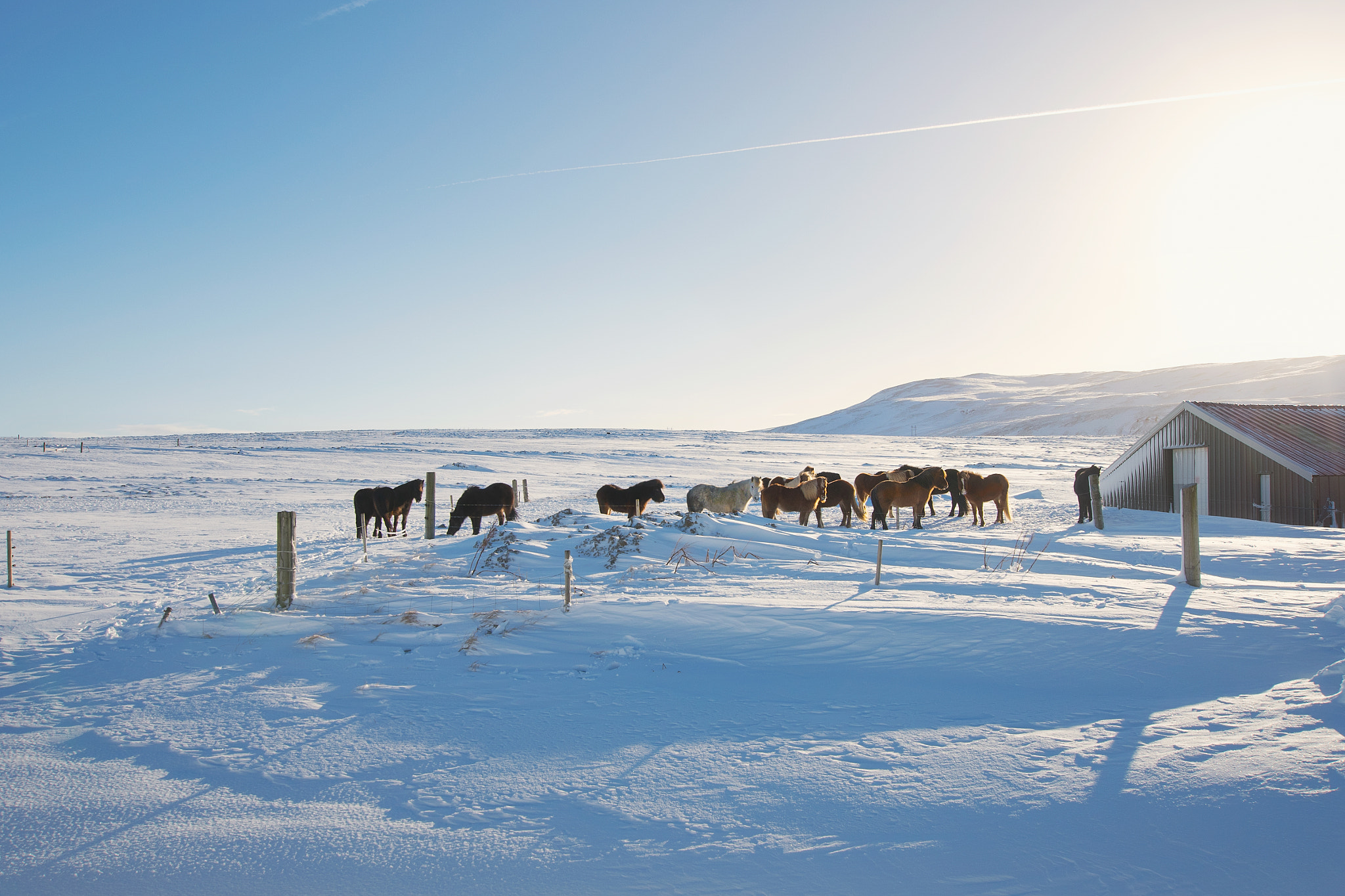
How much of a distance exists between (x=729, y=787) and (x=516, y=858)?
122 cm

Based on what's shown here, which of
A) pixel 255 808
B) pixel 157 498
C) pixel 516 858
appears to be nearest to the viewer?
pixel 516 858

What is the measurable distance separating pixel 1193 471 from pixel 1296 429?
2773 millimetres

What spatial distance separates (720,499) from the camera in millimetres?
18953

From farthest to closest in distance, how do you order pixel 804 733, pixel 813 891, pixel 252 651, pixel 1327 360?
pixel 1327 360
pixel 252 651
pixel 804 733
pixel 813 891

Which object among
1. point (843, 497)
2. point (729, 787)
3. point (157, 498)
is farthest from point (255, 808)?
point (157, 498)

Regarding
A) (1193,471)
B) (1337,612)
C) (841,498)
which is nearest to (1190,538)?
(1337,612)

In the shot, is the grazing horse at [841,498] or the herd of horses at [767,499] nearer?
the herd of horses at [767,499]

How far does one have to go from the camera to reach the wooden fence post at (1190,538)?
8.53m

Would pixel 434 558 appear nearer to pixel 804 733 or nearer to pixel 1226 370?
pixel 804 733

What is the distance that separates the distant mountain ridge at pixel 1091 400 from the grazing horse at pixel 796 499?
8195 centimetres

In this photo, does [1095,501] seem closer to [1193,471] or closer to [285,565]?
[1193,471]

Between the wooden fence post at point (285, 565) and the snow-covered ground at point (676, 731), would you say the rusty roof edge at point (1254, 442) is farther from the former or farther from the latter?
the wooden fence post at point (285, 565)

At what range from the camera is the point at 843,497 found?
1856cm

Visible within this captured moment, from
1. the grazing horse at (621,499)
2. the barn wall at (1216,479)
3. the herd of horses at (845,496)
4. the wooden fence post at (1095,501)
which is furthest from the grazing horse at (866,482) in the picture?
the barn wall at (1216,479)
